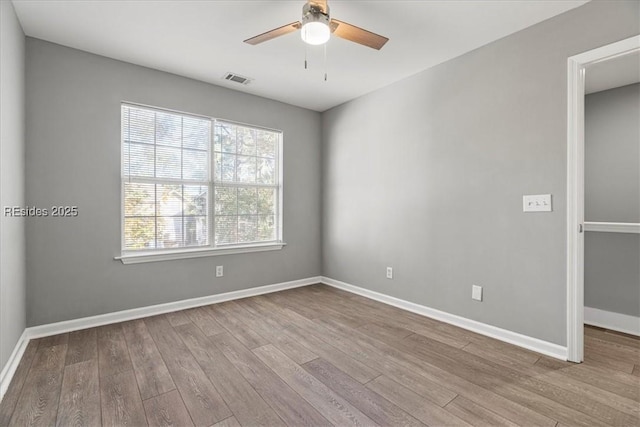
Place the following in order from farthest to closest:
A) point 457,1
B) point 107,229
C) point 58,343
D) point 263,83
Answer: point 263,83
point 107,229
point 58,343
point 457,1

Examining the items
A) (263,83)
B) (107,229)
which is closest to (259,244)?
(107,229)

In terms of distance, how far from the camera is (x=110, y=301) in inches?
115

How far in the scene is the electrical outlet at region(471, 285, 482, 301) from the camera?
274cm

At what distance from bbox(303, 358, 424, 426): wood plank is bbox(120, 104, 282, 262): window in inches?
80.3

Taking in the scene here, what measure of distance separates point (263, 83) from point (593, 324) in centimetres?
427

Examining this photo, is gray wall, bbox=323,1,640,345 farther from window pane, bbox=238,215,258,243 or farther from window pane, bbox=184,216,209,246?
window pane, bbox=184,216,209,246

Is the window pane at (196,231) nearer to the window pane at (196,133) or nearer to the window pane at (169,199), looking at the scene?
the window pane at (169,199)

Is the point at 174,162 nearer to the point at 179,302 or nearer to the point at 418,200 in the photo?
the point at 179,302

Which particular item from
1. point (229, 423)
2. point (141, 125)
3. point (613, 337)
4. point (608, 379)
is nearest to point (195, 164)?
point (141, 125)

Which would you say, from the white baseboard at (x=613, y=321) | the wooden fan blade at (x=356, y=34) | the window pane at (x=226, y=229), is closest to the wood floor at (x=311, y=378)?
the white baseboard at (x=613, y=321)

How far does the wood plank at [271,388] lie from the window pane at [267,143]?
2.45 metres

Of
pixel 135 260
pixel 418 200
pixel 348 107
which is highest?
pixel 348 107

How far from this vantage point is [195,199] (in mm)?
3480

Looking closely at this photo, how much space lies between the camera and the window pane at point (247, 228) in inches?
152
